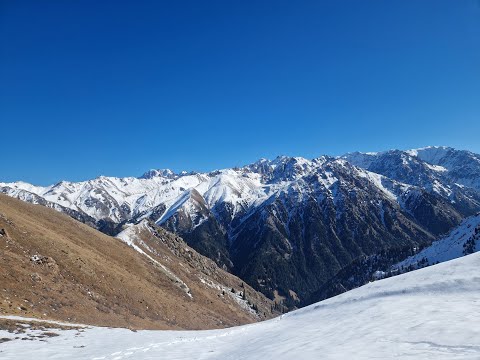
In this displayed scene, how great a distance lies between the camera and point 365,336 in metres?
19.2

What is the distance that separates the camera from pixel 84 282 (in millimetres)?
63344

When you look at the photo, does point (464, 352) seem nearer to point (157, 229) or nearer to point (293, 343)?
point (293, 343)

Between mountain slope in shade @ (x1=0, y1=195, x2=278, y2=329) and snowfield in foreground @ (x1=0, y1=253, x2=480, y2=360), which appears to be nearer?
snowfield in foreground @ (x1=0, y1=253, x2=480, y2=360)

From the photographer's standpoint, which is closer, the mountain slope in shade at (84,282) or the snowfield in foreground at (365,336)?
the snowfield in foreground at (365,336)

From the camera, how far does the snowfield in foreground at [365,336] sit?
16172 mm

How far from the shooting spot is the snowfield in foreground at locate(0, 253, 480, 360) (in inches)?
637

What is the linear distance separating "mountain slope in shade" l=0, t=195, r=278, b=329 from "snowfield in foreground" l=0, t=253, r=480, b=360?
1494cm

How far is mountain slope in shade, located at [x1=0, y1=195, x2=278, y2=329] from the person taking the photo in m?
47.6

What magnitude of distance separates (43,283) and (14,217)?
22297 millimetres

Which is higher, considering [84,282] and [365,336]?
[84,282]

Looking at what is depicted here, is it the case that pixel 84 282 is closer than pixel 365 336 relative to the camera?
No

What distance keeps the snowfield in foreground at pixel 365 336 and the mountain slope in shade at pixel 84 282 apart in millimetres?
14935

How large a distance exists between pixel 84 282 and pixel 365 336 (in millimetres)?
56156

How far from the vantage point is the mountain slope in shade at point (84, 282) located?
47.6 meters
